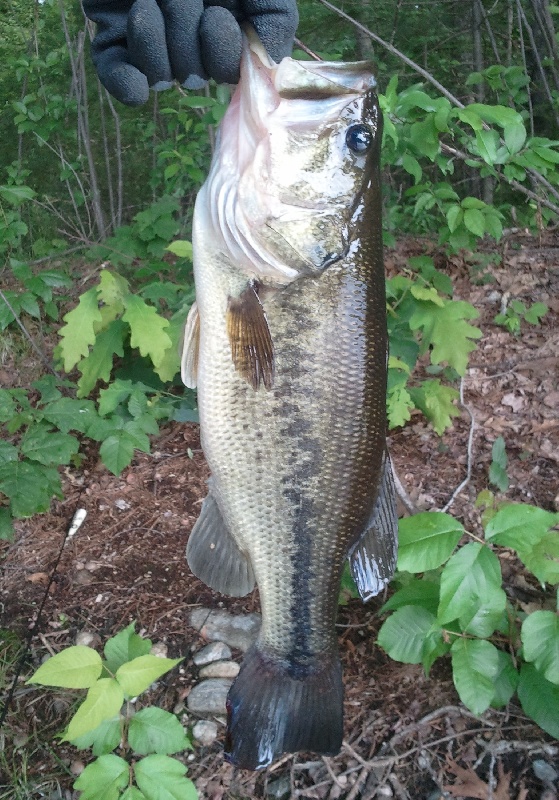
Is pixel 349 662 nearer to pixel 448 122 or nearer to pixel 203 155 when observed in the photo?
pixel 448 122

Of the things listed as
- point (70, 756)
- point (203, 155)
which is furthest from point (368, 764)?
point (203, 155)

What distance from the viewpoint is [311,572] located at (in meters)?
1.80

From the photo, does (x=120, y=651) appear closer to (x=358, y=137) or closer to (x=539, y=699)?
(x=539, y=699)

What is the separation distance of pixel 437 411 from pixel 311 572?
196cm

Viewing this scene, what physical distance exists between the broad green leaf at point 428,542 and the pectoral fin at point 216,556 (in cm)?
48

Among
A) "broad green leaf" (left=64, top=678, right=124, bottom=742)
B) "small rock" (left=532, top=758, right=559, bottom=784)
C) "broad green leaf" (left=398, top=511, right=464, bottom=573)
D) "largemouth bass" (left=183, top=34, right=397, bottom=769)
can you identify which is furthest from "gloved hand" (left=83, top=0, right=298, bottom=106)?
"small rock" (left=532, top=758, right=559, bottom=784)

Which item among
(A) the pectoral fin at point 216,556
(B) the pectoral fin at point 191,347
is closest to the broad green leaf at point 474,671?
(A) the pectoral fin at point 216,556

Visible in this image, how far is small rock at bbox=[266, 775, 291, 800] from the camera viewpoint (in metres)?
2.27

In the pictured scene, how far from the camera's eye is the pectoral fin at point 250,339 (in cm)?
164

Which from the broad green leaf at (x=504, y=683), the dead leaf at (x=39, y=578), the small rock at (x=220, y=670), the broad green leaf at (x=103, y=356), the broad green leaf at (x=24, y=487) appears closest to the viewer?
the broad green leaf at (x=504, y=683)

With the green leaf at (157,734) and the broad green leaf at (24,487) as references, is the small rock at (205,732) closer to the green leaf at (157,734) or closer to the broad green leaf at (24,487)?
the green leaf at (157,734)

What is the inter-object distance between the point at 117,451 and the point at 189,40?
1.91 m

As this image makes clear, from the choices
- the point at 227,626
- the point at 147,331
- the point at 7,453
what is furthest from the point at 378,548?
the point at 147,331

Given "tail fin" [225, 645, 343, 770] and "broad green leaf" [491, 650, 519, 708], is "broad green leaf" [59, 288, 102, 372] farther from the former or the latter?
"broad green leaf" [491, 650, 519, 708]
